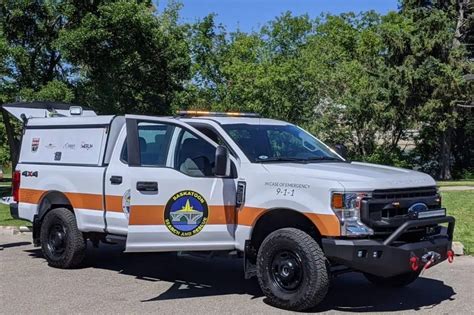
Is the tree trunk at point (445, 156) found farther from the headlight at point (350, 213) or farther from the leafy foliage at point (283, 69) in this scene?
the headlight at point (350, 213)

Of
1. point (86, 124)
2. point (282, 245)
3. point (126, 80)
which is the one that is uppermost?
point (126, 80)

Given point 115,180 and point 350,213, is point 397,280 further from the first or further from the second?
point 115,180

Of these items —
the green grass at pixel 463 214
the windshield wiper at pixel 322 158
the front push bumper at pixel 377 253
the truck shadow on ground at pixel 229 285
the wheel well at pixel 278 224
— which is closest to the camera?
the front push bumper at pixel 377 253

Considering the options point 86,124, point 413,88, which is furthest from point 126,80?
point 413,88

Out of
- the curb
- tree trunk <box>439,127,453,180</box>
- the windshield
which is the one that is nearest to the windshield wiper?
the windshield

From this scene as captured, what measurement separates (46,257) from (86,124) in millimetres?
1965

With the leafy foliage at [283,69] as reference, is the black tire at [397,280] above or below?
below

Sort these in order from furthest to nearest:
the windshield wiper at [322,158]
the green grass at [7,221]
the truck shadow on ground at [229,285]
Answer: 1. the green grass at [7,221]
2. the windshield wiper at [322,158]
3. the truck shadow on ground at [229,285]

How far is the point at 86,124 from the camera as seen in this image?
8.45 m

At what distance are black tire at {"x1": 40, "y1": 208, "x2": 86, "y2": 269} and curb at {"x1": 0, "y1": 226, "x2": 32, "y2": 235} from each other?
361cm

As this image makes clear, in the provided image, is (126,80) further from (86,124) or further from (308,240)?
(308,240)

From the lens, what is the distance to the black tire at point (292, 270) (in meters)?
6.09

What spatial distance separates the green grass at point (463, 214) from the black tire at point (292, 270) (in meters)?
4.31

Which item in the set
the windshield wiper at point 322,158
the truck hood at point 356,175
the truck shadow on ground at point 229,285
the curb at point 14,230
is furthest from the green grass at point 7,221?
the truck hood at point 356,175
